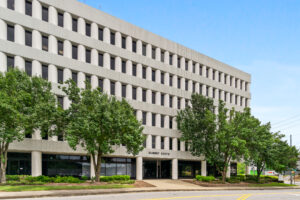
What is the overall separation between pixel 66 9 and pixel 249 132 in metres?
25.9

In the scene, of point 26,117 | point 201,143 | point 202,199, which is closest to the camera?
point 202,199

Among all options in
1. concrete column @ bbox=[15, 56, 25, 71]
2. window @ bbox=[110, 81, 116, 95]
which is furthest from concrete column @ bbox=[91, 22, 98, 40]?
concrete column @ bbox=[15, 56, 25, 71]

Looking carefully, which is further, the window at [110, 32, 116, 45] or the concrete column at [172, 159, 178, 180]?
the concrete column at [172, 159, 178, 180]

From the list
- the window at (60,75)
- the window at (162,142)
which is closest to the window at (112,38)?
the window at (60,75)

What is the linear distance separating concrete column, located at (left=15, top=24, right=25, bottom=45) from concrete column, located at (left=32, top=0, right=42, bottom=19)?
209 centimetres

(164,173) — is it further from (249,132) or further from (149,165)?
(249,132)

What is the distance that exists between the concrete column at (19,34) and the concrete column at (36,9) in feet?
6.84

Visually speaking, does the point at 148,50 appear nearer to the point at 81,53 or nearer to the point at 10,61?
the point at 81,53

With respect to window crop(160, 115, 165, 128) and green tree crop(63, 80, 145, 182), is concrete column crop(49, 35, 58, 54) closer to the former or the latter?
green tree crop(63, 80, 145, 182)

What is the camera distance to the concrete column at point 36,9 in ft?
101

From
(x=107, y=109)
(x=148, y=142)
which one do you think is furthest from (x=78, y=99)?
(x=148, y=142)

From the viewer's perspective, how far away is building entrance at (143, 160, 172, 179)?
1636 inches

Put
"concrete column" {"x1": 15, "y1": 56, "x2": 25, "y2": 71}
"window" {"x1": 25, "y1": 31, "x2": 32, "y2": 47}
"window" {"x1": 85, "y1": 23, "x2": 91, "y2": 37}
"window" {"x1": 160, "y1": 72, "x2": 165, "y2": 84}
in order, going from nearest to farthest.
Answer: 1. "concrete column" {"x1": 15, "y1": 56, "x2": 25, "y2": 71}
2. "window" {"x1": 25, "y1": 31, "x2": 32, "y2": 47}
3. "window" {"x1": 85, "y1": 23, "x2": 91, "y2": 37}
4. "window" {"x1": 160, "y1": 72, "x2": 165, "y2": 84}

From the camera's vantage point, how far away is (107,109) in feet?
80.0
